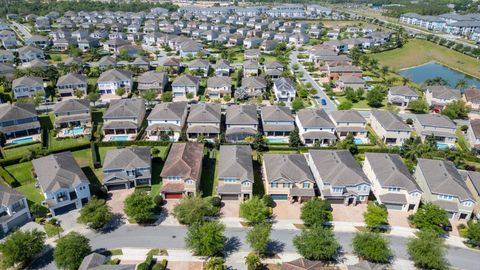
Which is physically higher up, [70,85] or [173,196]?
[70,85]

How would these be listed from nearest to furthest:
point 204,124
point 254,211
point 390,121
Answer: point 254,211
point 204,124
point 390,121

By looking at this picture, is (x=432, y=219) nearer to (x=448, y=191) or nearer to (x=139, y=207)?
(x=448, y=191)

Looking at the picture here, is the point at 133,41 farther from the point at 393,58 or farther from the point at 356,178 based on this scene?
the point at 356,178

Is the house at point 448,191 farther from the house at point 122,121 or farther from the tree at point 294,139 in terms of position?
the house at point 122,121

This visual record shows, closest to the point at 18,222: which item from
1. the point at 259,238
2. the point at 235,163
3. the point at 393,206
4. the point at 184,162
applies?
the point at 184,162

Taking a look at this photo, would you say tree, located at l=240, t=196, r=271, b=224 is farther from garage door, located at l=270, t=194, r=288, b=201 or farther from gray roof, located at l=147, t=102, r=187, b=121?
gray roof, located at l=147, t=102, r=187, b=121

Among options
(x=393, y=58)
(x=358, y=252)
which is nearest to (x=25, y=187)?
(x=358, y=252)

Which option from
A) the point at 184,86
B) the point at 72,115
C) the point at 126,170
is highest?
the point at 184,86

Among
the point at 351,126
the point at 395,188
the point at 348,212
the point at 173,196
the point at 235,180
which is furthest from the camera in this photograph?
the point at 351,126
